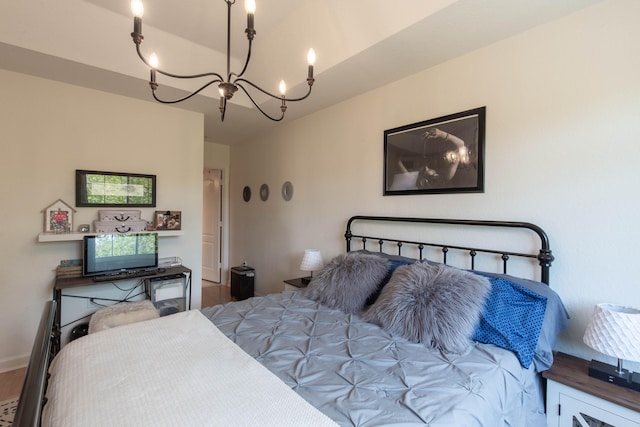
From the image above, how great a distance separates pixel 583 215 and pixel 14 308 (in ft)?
13.7

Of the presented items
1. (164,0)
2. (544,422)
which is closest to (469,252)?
(544,422)

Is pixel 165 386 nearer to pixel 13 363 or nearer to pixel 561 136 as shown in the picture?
pixel 561 136

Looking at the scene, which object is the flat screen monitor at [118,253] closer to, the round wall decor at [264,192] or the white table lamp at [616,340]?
the round wall decor at [264,192]

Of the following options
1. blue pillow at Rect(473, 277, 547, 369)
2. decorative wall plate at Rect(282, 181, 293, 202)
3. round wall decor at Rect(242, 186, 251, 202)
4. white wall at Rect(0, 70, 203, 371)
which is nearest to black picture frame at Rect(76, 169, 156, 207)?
white wall at Rect(0, 70, 203, 371)

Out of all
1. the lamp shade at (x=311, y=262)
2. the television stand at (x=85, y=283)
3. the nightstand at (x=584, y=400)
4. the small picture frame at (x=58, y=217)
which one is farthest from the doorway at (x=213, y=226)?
the nightstand at (x=584, y=400)

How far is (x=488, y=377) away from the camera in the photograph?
1.25 meters

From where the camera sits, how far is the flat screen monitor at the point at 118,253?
2.58 m

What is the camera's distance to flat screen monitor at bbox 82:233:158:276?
2.58 meters

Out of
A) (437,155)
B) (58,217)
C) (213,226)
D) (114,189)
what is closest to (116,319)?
(58,217)

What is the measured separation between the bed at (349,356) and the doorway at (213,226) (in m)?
3.23

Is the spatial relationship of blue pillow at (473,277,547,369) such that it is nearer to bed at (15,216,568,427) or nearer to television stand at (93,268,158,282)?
bed at (15,216,568,427)

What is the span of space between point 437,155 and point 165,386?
2.14m

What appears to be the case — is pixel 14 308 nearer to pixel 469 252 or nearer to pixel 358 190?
pixel 358 190

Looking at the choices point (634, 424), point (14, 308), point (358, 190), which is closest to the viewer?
point (634, 424)
